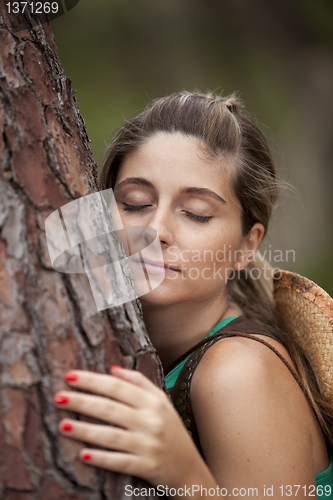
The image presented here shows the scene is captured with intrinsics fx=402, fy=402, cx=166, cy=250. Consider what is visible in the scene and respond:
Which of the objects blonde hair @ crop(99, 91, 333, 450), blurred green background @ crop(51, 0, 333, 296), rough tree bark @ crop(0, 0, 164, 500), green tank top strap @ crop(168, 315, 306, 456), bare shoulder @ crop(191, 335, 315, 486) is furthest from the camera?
blurred green background @ crop(51, 0, 333, 296)

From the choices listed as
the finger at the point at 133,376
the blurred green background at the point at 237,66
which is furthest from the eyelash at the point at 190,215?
the blurred green background at the point at 237,66

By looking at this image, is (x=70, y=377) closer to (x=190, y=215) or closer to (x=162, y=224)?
(x=162, y=224)

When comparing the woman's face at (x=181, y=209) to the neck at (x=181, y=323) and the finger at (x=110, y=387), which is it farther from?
the finger at (x=110, y=387)

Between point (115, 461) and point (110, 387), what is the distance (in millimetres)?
144

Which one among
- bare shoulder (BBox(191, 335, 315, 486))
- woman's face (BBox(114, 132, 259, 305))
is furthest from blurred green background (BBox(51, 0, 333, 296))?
bare shoulder (BBox(191, 335, 315, 486))

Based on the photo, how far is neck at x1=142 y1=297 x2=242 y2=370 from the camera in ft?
5.90

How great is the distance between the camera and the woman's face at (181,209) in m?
1.52

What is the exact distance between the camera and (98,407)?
32.2 inches

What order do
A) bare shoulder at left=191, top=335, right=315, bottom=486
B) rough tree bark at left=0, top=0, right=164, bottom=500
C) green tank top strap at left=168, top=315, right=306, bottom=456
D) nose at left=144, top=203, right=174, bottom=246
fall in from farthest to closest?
1. nose at left=144, top=203, right=174, bottom=246
2. green tank top strap at left=168, top=315, right=306, bottom=456
3. bare shoulder at left=191, top=335, right=315, bottom=486
4. rough tree bark at left=0, top=0, right=164, bottom=500

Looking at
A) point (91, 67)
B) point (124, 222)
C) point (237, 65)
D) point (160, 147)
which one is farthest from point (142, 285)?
point (237, 65)

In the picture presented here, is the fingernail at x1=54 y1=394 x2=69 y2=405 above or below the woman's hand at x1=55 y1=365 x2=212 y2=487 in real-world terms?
above

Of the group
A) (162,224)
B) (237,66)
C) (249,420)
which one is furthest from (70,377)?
(237,66)

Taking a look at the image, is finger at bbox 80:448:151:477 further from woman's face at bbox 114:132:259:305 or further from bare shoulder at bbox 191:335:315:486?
woman's face at bbox 114:132:259:305

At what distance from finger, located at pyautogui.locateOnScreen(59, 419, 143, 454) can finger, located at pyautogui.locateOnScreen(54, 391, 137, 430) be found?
16mm
